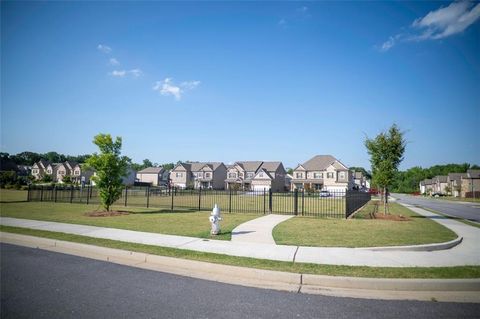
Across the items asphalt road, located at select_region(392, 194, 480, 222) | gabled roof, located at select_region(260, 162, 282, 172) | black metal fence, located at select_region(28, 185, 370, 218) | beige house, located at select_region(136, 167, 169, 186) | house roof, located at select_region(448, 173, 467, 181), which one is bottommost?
asphalt road, located at select_region(392, 194, 480, 222)

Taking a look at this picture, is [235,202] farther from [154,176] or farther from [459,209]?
[154,176]

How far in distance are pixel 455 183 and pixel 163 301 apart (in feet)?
309

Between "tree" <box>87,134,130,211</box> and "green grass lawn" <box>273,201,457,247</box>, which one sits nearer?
"green grass lawn" <box>273,201,457,247</box>

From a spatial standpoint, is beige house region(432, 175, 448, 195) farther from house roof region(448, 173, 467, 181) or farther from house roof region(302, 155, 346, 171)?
house roof region(302, 155, 346, 171)

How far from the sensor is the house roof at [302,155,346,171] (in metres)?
64.3

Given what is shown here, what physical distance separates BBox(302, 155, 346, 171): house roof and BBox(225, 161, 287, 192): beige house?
26.7 ft

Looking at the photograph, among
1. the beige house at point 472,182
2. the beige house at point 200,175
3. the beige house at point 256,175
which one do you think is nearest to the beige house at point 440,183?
the beige house at point 472,182

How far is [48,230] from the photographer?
10453mm

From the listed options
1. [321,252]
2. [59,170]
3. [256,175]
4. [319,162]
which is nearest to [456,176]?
[319,162]

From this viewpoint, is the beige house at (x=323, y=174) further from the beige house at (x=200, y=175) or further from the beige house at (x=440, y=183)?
the beige house at (x=440, y=183)

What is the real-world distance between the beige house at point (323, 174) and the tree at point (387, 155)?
42.3m

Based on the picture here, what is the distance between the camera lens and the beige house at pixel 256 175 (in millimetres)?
67875

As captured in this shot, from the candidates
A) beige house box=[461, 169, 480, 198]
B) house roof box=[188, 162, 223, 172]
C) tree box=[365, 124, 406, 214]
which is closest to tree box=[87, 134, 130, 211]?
tree box=[365, 124, 406, 214]

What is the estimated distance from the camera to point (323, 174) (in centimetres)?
6369
